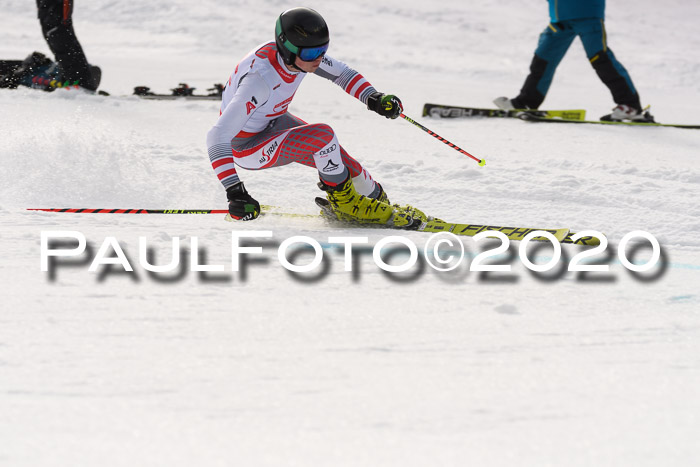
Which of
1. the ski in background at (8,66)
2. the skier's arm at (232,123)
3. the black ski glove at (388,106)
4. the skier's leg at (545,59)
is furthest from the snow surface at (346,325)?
the ski in background at (8,66)

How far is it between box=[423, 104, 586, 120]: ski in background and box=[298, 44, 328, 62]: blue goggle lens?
344 cm

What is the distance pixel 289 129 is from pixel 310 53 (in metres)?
0.46

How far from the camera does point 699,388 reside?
2305mm

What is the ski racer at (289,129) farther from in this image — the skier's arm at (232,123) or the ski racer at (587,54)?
the ski racer at (587,54)

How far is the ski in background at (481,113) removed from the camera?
23.8ft

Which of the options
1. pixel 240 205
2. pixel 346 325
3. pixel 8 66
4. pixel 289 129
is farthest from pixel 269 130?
pixel 8 66

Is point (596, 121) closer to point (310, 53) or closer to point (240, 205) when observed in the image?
point (310, 53)

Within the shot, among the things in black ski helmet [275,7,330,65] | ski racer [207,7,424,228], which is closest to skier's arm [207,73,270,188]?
ski racer [207,7,424,228]

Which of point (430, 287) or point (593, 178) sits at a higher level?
point (593, 178)

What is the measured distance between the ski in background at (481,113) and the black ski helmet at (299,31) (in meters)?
3.49

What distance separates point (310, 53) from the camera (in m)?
3.85

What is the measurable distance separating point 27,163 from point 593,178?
3.73 meters

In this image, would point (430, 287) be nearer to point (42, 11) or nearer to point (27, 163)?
point (27, 163)

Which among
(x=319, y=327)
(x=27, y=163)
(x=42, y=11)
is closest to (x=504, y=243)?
(x=319, y=327)
